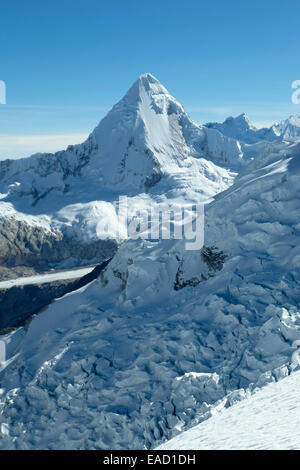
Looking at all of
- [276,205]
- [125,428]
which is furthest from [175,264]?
[125,428]

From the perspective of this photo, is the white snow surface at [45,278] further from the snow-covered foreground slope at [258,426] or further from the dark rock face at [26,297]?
the snow-covered foreground slope at [258,426]

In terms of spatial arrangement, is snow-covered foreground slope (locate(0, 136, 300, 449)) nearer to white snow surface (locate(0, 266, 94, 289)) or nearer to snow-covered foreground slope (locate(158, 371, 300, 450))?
snow-covered foreground slope (locate(158, 371, 300, 450))

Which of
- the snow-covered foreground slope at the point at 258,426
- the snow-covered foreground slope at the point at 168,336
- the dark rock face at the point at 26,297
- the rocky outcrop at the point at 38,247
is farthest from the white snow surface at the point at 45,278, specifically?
the snow-covered foreground slope at the point at 258,426

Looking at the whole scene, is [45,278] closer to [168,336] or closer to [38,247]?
[38,247]

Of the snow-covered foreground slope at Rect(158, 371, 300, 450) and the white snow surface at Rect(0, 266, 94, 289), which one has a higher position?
the snow-covered foreground slope at Rect(158, 371, 300, 450)

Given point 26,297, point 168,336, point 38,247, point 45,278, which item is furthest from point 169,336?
point 38,247

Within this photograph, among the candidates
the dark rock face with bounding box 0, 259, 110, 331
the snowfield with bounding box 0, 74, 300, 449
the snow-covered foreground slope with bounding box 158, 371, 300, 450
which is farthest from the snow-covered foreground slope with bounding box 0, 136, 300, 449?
the dark rock face with bounding box 0, 259, 110, 331
